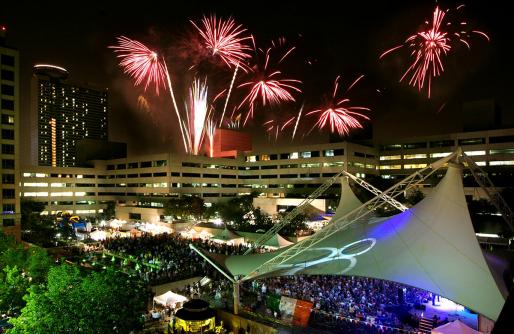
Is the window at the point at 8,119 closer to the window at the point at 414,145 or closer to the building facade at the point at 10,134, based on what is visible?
the building facade at the point at 10,134

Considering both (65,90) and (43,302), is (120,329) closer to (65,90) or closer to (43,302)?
(43,302)

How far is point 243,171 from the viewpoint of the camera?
75.0 m

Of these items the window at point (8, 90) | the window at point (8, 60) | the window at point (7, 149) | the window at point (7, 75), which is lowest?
the window at point (7, 149)

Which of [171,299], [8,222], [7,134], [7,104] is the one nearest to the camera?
[171,299]

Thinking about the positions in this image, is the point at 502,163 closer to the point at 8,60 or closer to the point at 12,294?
the point at 12,294

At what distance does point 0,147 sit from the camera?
37625 mm

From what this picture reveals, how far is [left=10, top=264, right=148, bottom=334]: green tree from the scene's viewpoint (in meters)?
11.5

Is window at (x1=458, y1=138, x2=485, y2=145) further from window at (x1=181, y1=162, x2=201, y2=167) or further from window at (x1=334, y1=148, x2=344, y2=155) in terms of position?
window at (x1=181, y1=162, x2=201, y2=167)

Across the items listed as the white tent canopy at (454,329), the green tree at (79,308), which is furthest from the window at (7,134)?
the white tent canopy at (454,329)

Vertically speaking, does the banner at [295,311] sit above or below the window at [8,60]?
below

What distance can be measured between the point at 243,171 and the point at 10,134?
43.0 m

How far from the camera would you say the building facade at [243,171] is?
62656mm

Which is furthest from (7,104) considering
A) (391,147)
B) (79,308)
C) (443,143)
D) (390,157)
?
(443,143)

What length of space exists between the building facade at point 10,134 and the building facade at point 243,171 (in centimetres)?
2277
